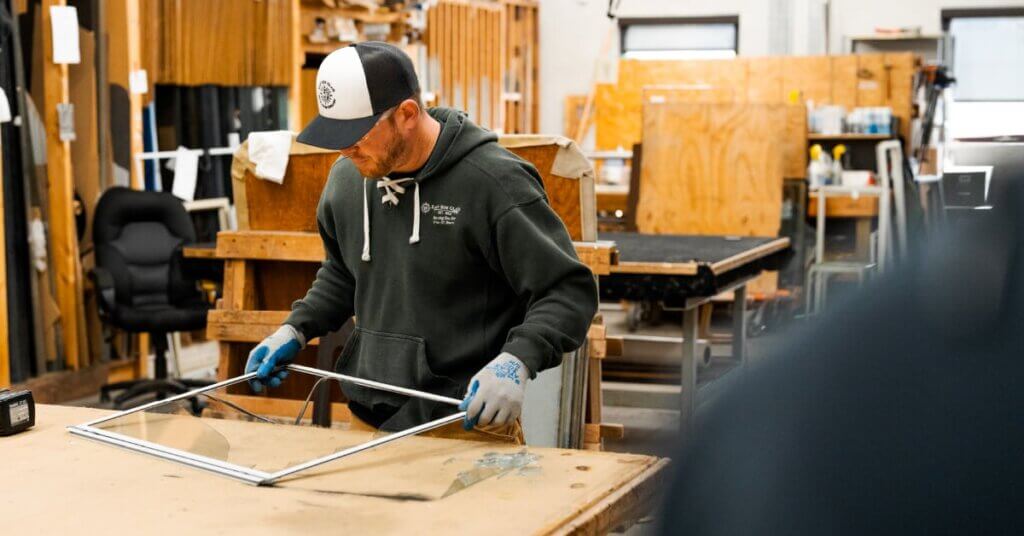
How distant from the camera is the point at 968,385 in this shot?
1.44ft

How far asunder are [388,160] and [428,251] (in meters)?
0.21

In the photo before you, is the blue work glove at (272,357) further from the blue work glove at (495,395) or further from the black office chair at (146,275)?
the black office chair at (146,275)

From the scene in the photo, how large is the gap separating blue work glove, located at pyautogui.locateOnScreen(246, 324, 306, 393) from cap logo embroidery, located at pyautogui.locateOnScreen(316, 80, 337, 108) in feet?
1.72

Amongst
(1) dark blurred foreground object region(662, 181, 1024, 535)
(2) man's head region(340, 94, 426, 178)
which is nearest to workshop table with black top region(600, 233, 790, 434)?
(2) man's head region(340, 94, 426, 178)

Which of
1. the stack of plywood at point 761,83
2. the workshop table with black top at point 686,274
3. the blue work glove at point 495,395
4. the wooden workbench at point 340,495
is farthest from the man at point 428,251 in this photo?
the stack of plywood at point 761,83

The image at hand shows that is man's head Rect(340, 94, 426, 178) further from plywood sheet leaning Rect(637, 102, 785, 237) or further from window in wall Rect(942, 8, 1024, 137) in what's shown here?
window in wall Rect(942, 8, 1024, 137)

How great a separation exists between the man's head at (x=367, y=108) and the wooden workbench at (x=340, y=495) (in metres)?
0.65

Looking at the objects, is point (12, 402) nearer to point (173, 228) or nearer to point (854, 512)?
point (854, 512)

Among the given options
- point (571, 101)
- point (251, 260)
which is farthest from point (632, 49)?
point (251, 260)

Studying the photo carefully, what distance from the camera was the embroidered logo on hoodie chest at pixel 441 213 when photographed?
260cm

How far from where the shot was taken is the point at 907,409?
44 cm

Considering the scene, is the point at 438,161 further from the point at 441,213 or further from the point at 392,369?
the point at 392,369

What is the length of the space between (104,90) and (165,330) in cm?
159

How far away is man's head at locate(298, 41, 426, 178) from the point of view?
2516 mm
